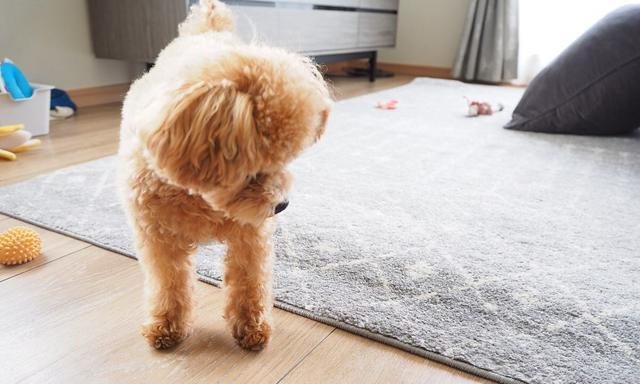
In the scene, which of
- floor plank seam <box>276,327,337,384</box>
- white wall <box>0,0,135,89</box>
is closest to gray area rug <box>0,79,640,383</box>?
floor plank seam <box>276,327,337,384</box>

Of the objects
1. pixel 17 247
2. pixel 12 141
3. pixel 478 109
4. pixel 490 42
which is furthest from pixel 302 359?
pixel 490 42

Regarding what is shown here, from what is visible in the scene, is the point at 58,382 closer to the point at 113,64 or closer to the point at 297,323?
the point at 297,323

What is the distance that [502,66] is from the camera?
4352 millimetres

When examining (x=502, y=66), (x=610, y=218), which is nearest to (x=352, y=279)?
(x=610, y=218)

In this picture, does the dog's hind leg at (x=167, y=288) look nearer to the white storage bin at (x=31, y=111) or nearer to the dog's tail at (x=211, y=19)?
the dog's tail at (x=211, y=19)

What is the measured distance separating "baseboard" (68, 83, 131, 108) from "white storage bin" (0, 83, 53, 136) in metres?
0.67

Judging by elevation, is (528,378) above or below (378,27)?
below

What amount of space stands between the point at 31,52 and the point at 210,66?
7.99 ft

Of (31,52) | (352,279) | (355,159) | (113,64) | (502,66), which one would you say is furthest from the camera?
(502,66)

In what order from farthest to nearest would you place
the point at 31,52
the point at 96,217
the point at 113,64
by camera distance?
the point at 113,64
the point at 31,52
the point at 96,217

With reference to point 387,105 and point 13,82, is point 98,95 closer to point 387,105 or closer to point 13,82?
→ point 13,82

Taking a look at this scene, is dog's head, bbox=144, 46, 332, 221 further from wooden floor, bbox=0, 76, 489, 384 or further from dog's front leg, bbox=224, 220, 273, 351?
wooden floor, bbox=0, 76, 489, 384

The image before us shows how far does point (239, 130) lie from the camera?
26.4 inches

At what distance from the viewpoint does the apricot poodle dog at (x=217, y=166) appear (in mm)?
672
